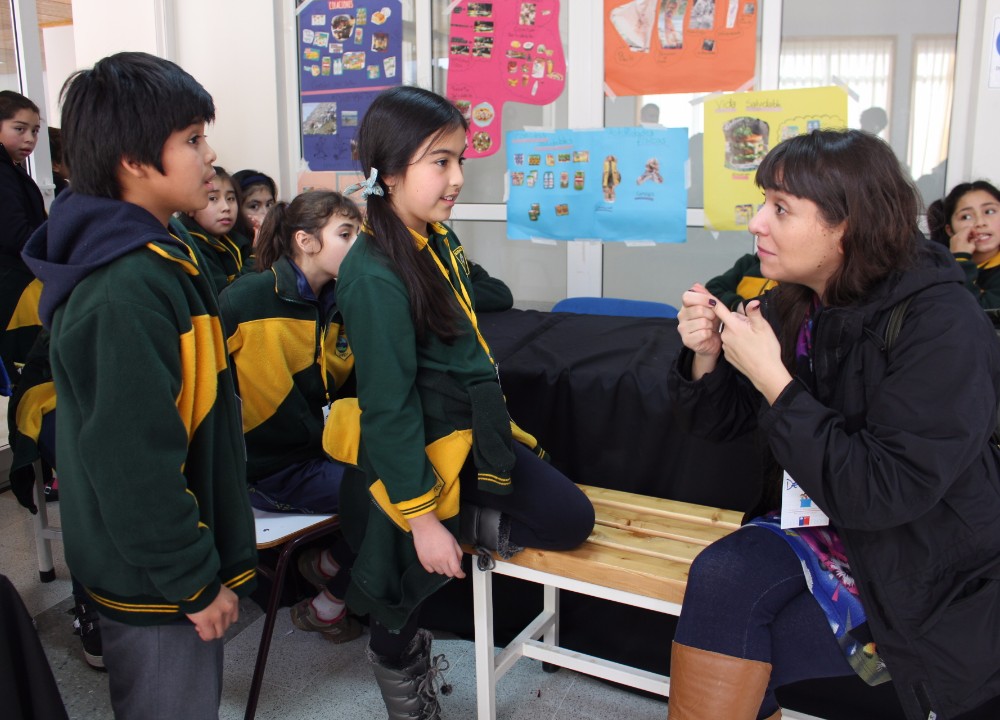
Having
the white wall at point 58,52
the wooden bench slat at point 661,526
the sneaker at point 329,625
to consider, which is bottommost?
the sneaker at point 329,625

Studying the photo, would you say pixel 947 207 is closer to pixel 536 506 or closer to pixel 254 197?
pixel 536 506

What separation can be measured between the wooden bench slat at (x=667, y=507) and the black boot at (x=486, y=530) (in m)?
0.28

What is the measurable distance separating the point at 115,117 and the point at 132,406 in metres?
0.40

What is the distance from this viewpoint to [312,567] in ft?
6.81

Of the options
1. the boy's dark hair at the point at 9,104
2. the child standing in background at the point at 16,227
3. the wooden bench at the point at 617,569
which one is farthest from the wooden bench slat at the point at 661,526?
the boy's dark hair at the point at 9,104

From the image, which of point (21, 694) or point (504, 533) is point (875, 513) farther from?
point (21, 694)

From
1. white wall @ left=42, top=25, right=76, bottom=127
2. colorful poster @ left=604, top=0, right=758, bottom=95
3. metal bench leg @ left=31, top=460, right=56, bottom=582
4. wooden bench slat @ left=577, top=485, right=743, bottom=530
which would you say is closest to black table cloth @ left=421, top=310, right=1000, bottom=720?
wooden bench slat @ left=577, top=485, right=743, bottom=530

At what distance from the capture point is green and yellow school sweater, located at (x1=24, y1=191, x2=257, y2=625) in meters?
1.06

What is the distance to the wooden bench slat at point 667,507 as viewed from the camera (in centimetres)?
167

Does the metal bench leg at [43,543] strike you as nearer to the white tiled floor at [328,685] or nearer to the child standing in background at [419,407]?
the white tiled floor at [328,685]

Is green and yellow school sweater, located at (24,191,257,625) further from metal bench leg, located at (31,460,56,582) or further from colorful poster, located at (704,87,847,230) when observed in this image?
colorful poster, located at (704,87,847,230)

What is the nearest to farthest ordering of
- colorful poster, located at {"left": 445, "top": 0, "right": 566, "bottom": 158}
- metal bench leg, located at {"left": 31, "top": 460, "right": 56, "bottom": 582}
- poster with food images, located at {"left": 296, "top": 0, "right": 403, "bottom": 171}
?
metal bench leg, located at {"left": 31, "top": 460, "right": 56, "bottom": 582}
colorful poster, located at {"left": 445, "top": 0, "right": 566, "bottom": 158}
poster with food images, located at {"left": 296, "top": 0, "right": 403, "bottom": 171}

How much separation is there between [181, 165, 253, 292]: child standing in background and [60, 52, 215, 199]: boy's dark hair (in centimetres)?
135

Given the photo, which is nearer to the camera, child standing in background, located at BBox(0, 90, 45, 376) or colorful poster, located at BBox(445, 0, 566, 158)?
child standing in background, located at BBox(0, 90, 45, 376)
